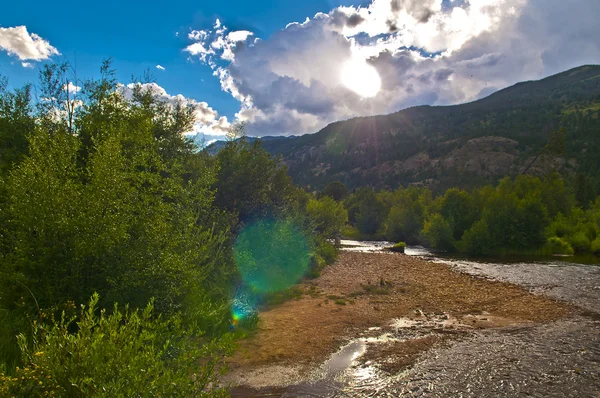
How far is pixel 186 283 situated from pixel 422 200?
86.4 m

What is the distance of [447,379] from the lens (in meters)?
10.8

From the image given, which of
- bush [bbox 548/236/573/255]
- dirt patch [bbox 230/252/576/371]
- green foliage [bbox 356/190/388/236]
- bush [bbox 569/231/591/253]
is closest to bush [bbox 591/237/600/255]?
bush [bbox 569/231/591/253]

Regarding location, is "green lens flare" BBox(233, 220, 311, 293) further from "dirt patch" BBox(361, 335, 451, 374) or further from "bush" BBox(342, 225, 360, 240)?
"bush" BBox(342, 225, 360, 240)

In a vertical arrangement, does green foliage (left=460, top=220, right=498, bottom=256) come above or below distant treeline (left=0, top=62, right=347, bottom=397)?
below

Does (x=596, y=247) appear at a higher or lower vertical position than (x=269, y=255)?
lower

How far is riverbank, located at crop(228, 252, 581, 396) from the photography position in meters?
12.1

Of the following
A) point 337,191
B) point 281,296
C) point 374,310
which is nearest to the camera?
point 374,310

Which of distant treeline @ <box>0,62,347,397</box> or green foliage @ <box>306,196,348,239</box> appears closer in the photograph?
distant treeline @ <box>0,62,347,397</box>

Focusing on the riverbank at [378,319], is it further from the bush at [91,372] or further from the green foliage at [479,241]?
the green foliage at [479,241]

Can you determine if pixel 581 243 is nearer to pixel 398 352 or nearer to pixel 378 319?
pixel 378 319

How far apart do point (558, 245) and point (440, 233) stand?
15.6 meters

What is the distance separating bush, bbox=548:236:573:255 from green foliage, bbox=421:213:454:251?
506 inches

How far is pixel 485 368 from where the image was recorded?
1159cm

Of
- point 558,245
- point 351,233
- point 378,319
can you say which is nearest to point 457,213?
point 558,245
